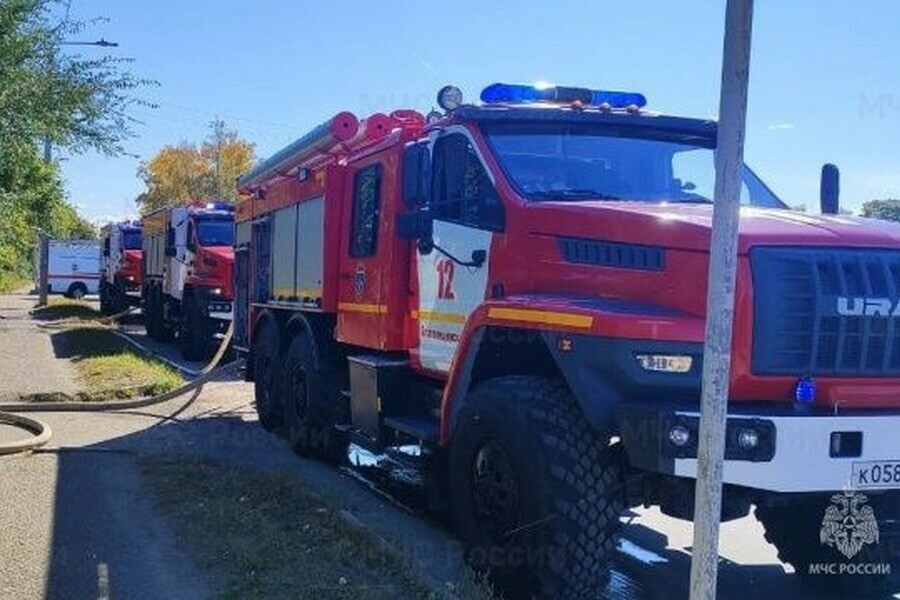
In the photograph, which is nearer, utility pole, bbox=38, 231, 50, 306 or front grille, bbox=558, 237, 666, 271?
front grille, bbox=558, 237, 666, 271

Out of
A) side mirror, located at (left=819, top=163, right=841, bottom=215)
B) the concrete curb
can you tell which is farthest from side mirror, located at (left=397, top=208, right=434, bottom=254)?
the concrete curb

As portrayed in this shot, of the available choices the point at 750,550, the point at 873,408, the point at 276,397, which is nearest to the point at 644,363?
the point at 873,408

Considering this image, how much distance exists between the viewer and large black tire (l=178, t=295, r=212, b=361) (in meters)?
19.5

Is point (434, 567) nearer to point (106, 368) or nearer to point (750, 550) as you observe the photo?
point (750, 550)

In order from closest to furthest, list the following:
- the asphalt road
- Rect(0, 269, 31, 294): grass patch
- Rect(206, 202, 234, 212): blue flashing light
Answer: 1. the asphalt road
2. Rect(206, 202, 234, 212): blue flashing light
3. Rect(0, 269, 31, 294): grass patch

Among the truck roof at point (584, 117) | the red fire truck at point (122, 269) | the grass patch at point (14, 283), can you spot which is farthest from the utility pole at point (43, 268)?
the truck roof at point (584, 117)

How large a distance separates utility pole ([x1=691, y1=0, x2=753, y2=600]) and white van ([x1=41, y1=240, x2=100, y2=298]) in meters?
48.5

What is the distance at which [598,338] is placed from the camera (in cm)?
487

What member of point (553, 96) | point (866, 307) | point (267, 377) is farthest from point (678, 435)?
point (267, 377)

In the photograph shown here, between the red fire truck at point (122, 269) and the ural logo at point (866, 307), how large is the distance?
2828 centimetres

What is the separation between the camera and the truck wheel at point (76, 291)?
161 feet

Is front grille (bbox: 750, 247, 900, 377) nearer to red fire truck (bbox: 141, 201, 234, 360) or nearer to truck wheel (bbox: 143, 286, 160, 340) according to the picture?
red fire truck (bbox: 141, 201, 234, 360)

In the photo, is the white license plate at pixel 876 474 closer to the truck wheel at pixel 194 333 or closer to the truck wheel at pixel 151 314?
the truck wheel at pixel 194 333

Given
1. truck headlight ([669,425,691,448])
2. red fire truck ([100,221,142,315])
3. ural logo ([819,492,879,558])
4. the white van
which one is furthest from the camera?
the white van
